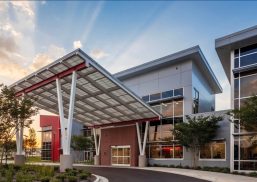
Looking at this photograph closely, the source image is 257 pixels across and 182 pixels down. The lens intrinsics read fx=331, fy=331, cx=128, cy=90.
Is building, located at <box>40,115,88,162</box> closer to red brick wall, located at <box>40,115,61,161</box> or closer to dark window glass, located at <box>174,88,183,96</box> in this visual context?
red brick wall, located at <box>40,115,61,161</box>

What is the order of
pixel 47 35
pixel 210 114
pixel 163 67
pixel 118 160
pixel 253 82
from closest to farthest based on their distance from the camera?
pixel 47 35
pixel 253 82
pixel 210 114
pixel 163 67
pixel 118 160

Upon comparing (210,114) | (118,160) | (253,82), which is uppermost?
(253,82)

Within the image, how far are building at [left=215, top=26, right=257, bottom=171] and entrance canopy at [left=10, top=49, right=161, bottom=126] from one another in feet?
31.5

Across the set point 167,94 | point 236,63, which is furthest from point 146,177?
point 167,94

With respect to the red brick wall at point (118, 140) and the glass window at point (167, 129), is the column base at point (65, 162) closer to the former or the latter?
the glass window at point (167, 129)

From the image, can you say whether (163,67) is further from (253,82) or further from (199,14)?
(199,14)

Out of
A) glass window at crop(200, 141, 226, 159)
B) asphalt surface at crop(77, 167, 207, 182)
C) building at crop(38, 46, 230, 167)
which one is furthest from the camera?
Result: building at crop(38, 46, 230, 167)

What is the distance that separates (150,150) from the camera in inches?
1587

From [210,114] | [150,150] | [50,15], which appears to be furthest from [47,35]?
[150,150]

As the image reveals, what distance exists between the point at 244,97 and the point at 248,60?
3209mm

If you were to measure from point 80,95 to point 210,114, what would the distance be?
13.6 meters

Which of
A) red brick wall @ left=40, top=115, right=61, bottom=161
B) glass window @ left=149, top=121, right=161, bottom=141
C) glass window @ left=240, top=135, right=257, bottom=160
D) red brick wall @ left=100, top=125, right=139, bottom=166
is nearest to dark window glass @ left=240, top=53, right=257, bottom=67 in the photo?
glass window @ left=240, top=135, right=257, bottom=160

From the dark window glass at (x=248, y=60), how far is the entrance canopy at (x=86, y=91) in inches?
408

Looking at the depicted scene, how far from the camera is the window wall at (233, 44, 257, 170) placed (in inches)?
1052
